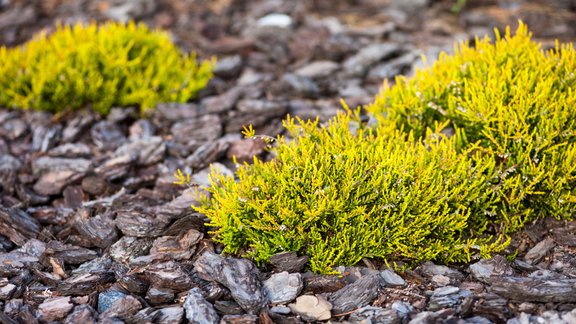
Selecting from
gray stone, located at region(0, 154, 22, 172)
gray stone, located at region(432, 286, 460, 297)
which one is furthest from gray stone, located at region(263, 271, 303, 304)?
gray stone, located at region(0, 154, 22, 172)

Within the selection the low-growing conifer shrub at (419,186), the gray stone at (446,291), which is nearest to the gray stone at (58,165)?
the low-growing conifer shrub at (419,186)

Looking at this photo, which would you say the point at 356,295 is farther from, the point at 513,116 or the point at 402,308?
the point at 513,116

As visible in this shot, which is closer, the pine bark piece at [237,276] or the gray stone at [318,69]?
the pine bark piece at [237,276]

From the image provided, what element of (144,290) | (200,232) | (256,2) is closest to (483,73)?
(200,232)

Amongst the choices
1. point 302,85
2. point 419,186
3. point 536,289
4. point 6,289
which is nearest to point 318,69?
point 302,85

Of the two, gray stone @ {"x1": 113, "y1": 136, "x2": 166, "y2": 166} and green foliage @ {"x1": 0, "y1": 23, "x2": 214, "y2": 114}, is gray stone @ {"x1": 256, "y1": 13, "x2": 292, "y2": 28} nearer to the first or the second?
green foliage @ {"x1": 0, "y1": 23, "x2": 214, "y2": 114}

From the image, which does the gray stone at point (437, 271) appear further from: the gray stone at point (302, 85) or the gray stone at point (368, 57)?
the gray stone at point (368, 57)

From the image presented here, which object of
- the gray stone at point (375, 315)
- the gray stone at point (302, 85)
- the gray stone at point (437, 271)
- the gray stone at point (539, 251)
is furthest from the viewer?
the gray stone at point (302, 85)
